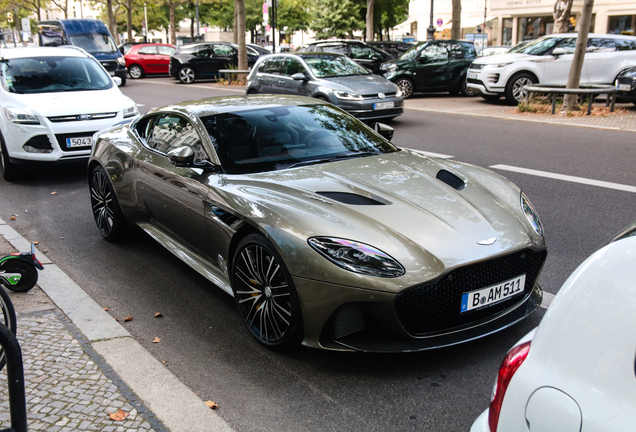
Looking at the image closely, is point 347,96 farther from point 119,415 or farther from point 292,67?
point 119,415

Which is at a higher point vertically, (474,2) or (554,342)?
(474,2)

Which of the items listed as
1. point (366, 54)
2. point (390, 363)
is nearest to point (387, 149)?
point (390, 363)

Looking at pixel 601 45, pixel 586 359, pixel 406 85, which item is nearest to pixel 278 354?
pixel 586 359

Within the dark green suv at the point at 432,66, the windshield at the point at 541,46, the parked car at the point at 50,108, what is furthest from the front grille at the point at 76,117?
the windshield at the point at 541,46

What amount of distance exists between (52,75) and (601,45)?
13.1 metres

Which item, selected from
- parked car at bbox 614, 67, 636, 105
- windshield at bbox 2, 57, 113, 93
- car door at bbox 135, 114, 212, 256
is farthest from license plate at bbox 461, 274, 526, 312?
parked car at bbox 614, 67, 636, 105

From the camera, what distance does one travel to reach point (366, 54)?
70.3 ft

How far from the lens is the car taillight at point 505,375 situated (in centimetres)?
168

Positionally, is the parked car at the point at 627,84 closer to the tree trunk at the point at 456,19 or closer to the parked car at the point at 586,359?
the tree trunk at the point at 456,19

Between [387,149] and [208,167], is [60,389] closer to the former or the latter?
[208,167]

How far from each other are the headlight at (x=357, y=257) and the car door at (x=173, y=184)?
4.07 feet

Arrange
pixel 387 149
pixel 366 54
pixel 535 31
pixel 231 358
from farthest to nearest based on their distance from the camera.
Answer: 1. pixel 535 31
2. pixel 366 54
3. pixel 387 149
4. pixel 231 358

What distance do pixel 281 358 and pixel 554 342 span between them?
2.33 metres

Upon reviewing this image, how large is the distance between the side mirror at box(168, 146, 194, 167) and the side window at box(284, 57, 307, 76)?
9.85 metres
